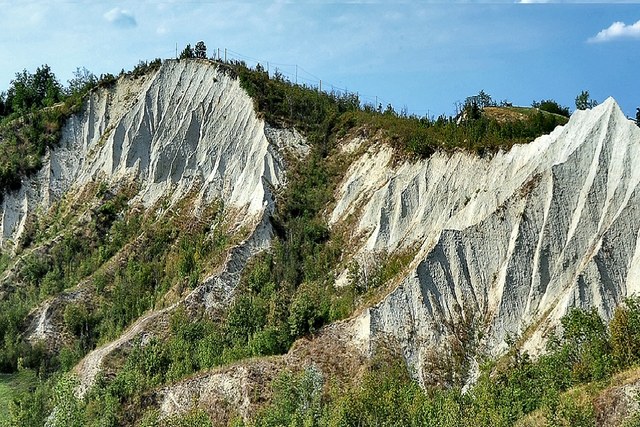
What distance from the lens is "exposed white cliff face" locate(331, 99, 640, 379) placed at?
41156mm

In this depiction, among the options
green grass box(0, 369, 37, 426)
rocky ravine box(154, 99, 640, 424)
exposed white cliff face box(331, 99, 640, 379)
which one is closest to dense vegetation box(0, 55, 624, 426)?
green grass box(0, 369, 37, 426)

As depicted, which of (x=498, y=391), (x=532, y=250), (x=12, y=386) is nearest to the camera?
(x=498, y=391)

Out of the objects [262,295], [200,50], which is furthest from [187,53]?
[262,295]

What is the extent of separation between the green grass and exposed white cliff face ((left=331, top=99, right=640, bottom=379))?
79.7ft

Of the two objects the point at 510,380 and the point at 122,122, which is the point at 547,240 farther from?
the point at 122,122

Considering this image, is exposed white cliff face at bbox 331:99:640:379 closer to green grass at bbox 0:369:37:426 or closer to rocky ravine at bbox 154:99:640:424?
rocky ravine at bbox 154:99:640:424

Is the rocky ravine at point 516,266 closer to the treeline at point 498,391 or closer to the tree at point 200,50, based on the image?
the treeline at point 498,391

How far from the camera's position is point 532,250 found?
4303 centimetres

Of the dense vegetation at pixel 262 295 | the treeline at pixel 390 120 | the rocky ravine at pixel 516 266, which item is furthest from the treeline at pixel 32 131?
the rocky ravine at pixel 516 266

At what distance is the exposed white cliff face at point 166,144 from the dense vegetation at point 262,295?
168 cm

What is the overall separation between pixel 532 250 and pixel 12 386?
3710 cm

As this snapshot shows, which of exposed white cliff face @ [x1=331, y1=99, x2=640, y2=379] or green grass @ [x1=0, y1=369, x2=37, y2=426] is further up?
exposed white cliff face @ [x1=331, y1=99, x2=640, y2=379]

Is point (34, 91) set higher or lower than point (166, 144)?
higher

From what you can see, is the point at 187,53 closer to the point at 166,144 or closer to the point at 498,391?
the point at 166,144
